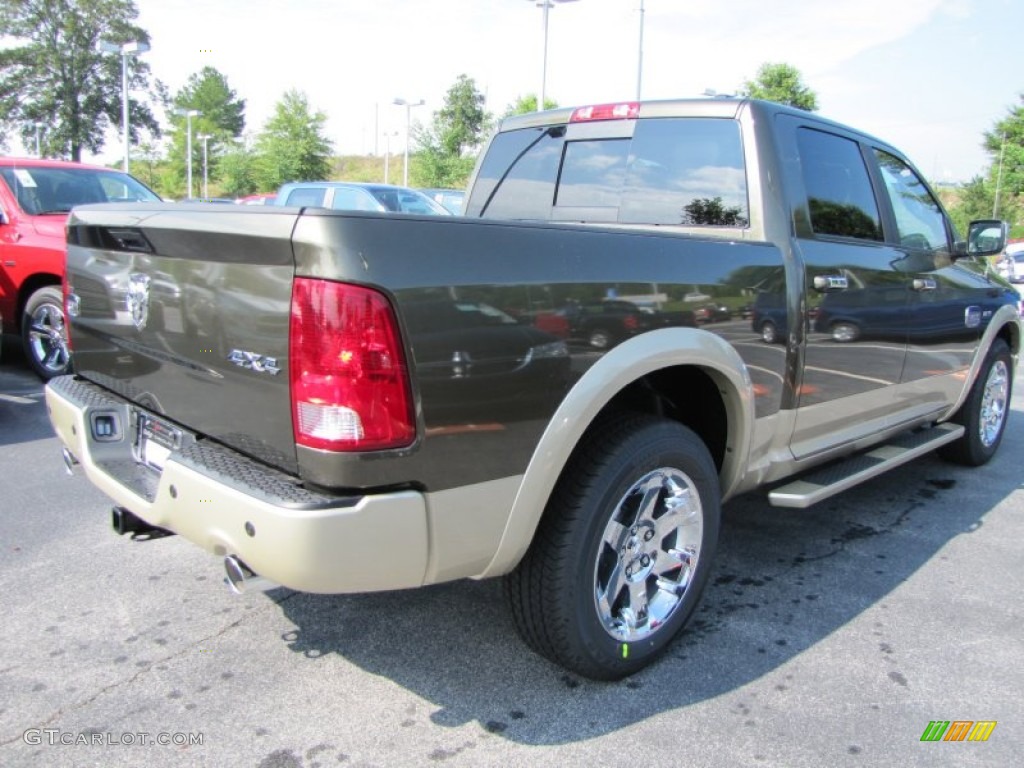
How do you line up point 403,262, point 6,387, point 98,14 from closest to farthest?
1. point 403,262
2. point 6,387
3. point 98,14

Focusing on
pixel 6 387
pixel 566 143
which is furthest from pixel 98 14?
pixel 566 143

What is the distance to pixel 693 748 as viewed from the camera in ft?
7.58

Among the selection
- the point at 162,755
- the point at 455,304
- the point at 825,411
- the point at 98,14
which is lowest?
the point at 162,755

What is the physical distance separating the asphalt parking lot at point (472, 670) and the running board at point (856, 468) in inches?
16.3

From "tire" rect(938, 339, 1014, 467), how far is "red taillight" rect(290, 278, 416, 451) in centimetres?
432

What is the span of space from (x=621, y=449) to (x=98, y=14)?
214ft

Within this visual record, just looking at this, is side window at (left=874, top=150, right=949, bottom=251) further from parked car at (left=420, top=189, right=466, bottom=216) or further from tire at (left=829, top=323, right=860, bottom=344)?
parked car at (left=420, top=189, right=466, bottom=216)

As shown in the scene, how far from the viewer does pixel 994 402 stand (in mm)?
5289

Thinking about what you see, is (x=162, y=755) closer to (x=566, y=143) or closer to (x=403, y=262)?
(x=403, y=262)

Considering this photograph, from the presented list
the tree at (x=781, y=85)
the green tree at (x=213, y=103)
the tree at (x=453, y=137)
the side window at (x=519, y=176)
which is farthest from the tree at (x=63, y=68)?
the side window at (x=519, y=176)

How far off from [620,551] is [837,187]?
2.00 metres

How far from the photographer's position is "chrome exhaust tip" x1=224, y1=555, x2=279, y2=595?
2.09 meters

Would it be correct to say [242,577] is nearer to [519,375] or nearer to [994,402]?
[519,375]

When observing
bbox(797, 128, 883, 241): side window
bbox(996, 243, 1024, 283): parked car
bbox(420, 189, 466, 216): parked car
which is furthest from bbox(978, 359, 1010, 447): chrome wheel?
bbox(420, 189, 466, 216): parked car
